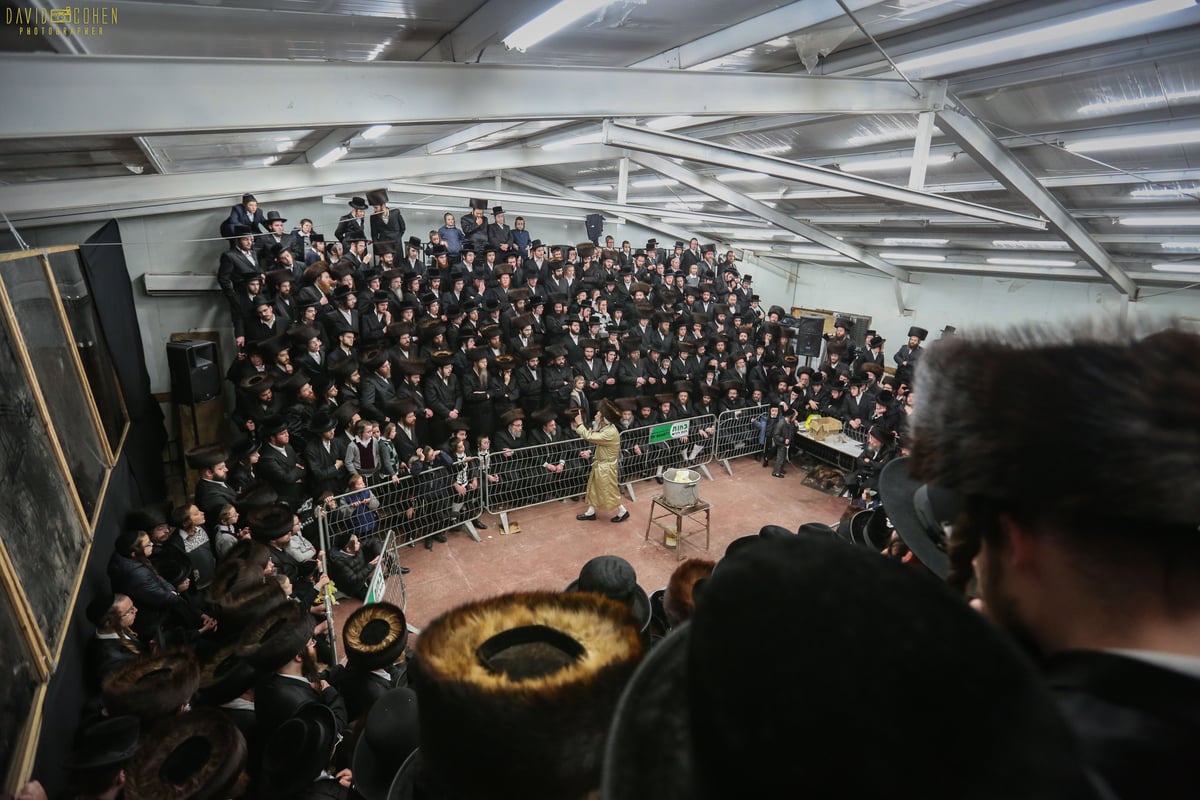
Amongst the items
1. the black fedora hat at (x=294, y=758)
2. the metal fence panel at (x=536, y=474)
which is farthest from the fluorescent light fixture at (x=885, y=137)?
the black fedora hat at (x=294, y=758)

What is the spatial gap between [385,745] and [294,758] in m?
0.78

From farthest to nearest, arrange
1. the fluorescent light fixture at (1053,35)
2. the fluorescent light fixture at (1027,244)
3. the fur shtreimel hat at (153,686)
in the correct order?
the fluorescent light fixture at (1027,244), the fluorescent light fixture at (1053,35), the fur shtreimel hat at (153,686)

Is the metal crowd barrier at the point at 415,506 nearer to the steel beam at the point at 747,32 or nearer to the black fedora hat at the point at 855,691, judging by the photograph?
the steel beam at the point at 747,32

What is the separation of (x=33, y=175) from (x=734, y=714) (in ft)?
34.3

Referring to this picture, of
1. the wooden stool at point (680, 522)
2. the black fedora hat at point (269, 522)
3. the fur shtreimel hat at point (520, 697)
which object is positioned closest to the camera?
the fur shtreimel hat at point (520, 697)

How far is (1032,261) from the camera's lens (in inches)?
530

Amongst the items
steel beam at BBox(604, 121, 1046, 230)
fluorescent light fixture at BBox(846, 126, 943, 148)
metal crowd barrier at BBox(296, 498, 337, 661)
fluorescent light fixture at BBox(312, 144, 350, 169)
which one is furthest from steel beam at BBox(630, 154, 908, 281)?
metal crowd barrier at BBox(296, 498, 337, 661)

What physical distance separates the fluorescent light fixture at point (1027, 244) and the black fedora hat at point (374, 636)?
14.4 m

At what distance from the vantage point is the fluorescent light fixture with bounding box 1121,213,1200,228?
28.0ft

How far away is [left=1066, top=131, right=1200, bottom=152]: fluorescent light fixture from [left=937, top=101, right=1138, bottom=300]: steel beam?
758 mm

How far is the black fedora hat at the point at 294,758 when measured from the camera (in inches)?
119

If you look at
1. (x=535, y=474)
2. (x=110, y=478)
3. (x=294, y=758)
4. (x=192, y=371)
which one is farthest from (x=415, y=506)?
(x=294, y=758)

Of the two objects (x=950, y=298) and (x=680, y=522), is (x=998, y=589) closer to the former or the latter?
(x=680, y=522)

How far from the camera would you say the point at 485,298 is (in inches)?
447
